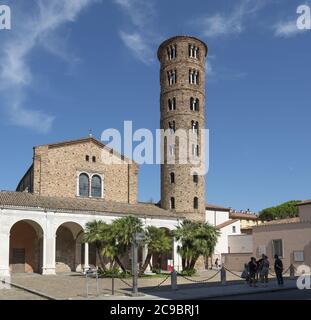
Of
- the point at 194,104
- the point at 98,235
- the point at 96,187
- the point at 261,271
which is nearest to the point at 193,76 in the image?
the point at 194,104

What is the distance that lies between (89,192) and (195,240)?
41.8 ft

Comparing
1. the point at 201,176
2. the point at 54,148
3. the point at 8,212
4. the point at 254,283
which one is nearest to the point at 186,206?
the point at 201,176

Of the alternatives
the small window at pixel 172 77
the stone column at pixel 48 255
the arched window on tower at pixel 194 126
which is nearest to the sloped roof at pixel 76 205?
the stone column at pixel 48 255

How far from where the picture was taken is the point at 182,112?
47.3 m

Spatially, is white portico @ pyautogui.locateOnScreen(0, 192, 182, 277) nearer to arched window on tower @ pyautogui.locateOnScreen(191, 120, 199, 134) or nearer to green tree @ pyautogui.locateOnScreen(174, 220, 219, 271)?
green tree @ pyautogui.locateOnScreen(174, 220, 219, 271)

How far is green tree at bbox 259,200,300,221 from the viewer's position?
7331 centimetres

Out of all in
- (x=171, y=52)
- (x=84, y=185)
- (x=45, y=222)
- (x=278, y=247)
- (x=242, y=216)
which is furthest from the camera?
(x=242, y=216)

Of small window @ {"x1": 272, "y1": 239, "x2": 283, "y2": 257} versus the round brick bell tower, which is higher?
the round brick bell tower

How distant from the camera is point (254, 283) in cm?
2391

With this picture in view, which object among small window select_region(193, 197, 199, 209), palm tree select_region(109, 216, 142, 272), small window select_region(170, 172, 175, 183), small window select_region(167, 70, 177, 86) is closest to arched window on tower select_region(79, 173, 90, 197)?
small window select_region(170, 172, 175, 183)

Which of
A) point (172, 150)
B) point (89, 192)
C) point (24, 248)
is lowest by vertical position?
point (24, 248)

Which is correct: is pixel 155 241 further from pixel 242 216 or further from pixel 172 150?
pixel 242 216
